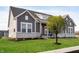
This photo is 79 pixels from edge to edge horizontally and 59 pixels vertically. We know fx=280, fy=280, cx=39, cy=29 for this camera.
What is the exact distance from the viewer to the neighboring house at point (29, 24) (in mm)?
3592

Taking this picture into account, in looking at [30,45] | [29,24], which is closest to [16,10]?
[29,24]

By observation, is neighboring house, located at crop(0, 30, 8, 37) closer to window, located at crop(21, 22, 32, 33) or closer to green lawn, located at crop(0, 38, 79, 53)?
green lawn, located at crop(0, 38, 79, 53)

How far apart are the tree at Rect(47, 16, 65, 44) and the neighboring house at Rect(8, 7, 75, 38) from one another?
0.16 ft

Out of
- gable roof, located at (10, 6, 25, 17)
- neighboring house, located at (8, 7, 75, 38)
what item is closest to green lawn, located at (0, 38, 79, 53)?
neighboring house, located at (8, 7, 75, 38)

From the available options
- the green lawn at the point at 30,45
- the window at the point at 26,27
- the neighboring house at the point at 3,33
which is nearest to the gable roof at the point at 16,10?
the window at the point at 26,27

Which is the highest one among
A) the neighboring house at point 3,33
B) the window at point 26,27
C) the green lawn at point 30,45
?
the window at point 26,27

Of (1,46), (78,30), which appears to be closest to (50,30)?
(78,30)

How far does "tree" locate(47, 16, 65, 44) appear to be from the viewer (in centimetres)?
365

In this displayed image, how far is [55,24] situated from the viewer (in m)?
3.66

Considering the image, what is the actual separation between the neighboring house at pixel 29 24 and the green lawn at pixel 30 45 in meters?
0.08

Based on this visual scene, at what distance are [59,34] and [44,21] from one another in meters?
0.28

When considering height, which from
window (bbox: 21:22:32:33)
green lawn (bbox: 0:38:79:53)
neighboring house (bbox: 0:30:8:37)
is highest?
window (bbox: 21:22:32:33)

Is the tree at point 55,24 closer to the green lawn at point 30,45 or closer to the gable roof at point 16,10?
the green lawn at point 30,45
